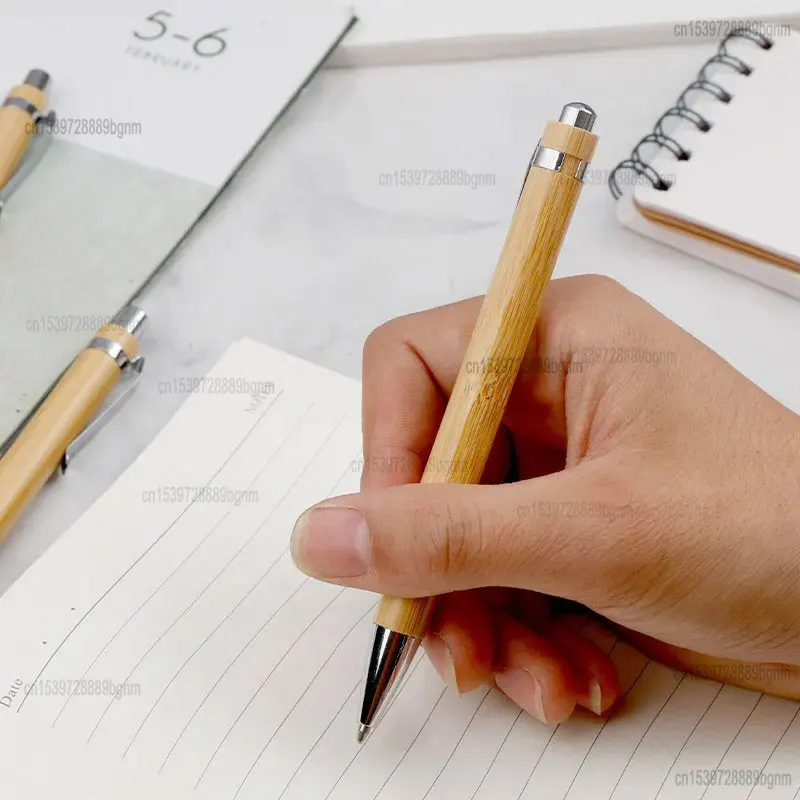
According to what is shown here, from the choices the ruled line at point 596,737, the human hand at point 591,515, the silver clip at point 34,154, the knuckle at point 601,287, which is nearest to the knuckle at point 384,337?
the human hand at point 591,515

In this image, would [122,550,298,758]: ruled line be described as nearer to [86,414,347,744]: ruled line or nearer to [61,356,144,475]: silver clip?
[86,414,347,744]: ruled line

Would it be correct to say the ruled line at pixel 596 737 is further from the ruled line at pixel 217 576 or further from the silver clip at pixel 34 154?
the silver clip at pixel 34 154

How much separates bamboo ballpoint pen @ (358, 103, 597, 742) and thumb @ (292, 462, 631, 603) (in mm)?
39

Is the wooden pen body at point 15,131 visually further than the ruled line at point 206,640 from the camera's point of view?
Yes

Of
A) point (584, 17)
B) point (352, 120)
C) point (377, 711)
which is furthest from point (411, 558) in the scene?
point (584, 17)

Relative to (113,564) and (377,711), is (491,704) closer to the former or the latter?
(377,711)

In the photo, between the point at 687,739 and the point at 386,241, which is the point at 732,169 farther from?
the point at 687,739

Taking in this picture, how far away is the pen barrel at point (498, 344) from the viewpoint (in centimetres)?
46

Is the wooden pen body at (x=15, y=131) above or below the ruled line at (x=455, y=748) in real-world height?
above

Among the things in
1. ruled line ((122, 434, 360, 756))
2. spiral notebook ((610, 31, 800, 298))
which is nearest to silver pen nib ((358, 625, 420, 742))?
ruled line ((122, 434, 360, 756))

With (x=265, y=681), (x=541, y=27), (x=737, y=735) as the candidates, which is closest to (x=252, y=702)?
(x=265, y=681)

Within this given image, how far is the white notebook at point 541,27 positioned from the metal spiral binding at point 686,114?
0.11 feet

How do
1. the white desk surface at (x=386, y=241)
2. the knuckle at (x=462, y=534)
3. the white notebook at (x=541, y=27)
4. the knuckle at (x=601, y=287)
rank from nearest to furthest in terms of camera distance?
1. the knuckle at (x=462, y=534)
2. the knuckle at (x=601, y=287)
3. the white desk surface at (x=386, y=241)
4. the white notebook at (x=541, y=27)

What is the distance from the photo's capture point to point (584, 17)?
83cm
